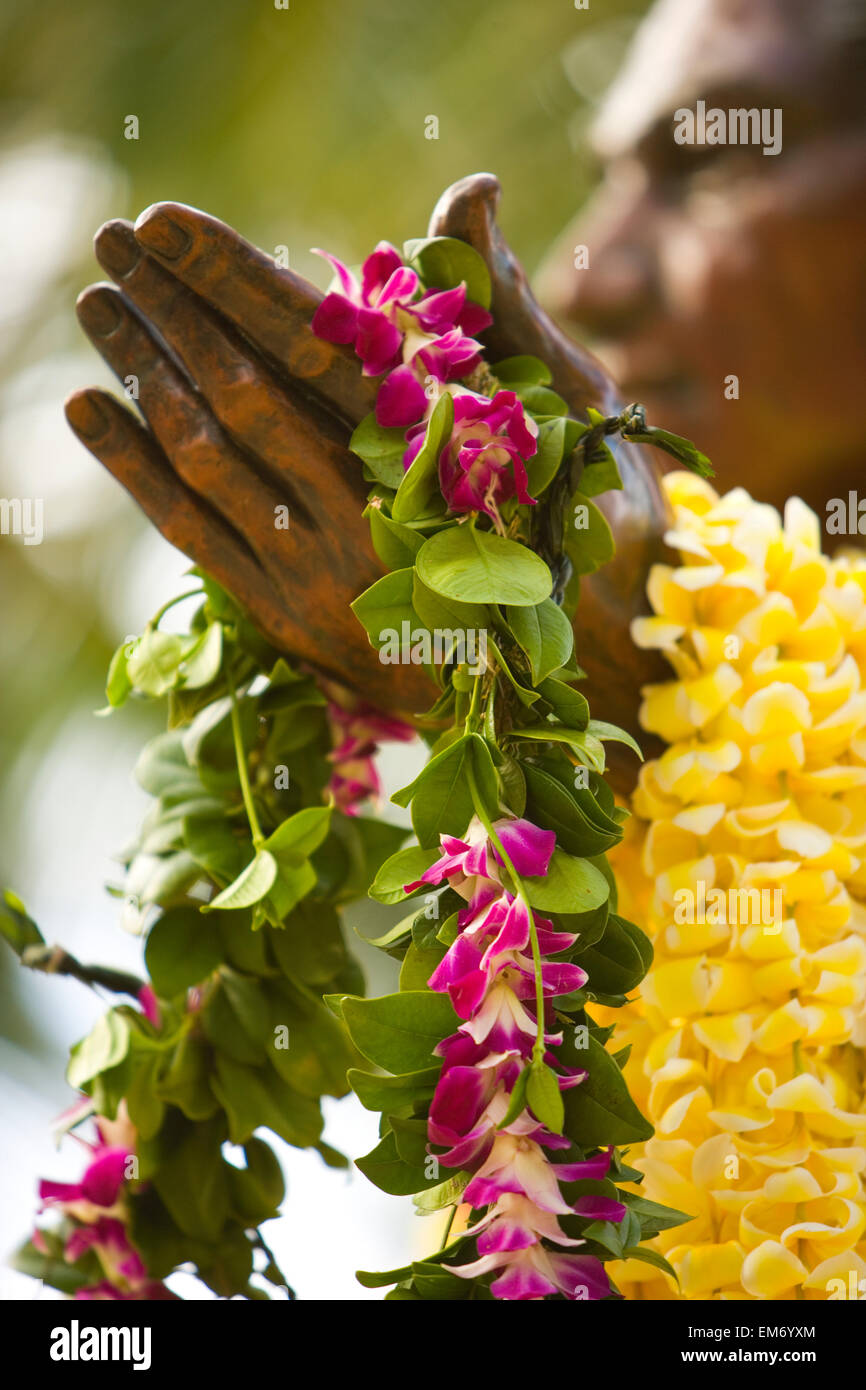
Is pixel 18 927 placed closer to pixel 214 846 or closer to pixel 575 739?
pixel 214 846

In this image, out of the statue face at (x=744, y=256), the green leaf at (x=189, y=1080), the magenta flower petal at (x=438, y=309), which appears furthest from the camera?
the statue face at (x=744, y=256)

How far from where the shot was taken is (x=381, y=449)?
0.44m

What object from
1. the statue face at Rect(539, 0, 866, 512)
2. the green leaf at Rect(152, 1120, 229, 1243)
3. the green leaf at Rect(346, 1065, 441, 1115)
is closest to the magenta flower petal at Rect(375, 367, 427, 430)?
the green leaf at Rect(346, 1065, 441, 1115)

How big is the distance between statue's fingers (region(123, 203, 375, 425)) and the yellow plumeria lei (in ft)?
0.52

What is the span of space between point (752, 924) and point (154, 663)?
9.8 inches

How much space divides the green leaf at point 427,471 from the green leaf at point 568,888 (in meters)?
0.12

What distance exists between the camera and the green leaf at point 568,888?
13.9 inches

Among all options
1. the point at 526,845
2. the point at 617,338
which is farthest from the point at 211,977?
the point at 617,338

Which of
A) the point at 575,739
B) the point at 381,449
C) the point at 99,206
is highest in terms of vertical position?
the point at 99,206

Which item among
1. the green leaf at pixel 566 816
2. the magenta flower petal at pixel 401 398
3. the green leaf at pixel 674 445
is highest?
the magenta flower petal at pixel 401 398

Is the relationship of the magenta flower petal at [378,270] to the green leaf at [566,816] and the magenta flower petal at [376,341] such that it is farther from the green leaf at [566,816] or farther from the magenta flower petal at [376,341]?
the green leaf at [566,816]

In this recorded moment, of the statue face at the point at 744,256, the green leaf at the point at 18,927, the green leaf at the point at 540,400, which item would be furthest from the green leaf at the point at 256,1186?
the statue face at the point at 744,256

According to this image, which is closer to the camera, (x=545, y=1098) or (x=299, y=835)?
(x=545, y=1098)

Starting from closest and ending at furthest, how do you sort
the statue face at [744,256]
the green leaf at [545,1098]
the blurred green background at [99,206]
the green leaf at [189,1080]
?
the green leaf at [545,1098], the green leaf at [189,1080], the statue face at [744,256], the blurred green background at [99,206]
